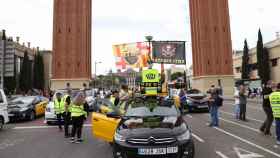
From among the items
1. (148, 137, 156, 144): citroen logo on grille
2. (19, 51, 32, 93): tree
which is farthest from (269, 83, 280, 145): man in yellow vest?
(19, 51, 32, 93): tree

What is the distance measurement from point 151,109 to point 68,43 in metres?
38.9

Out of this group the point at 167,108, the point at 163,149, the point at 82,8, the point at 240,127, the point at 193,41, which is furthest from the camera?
the point at 193,41

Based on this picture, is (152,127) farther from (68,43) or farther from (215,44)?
(215,44)

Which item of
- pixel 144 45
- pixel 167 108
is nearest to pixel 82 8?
pixel 144 45

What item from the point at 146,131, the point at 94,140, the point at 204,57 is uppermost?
the point at 204,57

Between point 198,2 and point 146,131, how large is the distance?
42857mm

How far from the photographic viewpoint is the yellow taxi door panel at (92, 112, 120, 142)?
27.6 feet

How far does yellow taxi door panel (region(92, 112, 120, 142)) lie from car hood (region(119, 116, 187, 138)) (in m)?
1.08

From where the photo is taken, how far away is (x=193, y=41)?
51406mm

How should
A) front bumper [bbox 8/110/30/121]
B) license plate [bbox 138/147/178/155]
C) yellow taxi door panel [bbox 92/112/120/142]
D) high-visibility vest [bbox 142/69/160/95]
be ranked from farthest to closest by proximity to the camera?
high-visibility vest [bbox 142/69/160/95] < front bumper [bbox 8/110/30/121] < yellow taxi door panel [bbox 92/112/120/142] < license plate [bbox 138/147/178/155]

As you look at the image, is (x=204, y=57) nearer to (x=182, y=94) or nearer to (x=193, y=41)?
(x=193, y=41)

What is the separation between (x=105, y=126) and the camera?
8.58 meters

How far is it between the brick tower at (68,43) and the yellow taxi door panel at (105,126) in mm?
36581

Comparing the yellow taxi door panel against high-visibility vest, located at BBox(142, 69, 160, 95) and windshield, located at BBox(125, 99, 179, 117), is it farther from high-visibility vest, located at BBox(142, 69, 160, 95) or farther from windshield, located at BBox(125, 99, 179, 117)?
high-visibility vest, located at BBox(142, 69, 160, 95)
